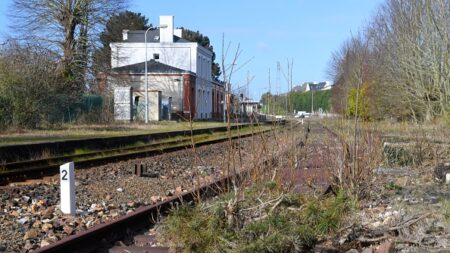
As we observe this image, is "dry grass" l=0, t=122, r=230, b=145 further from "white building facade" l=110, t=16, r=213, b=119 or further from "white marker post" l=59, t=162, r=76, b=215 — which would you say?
"white building facade" l=110, t=16, r=213, b=119

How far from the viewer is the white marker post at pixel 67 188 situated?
27.0ft

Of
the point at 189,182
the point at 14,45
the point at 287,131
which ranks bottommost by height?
the point at 189,182

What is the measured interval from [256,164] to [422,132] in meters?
8.97

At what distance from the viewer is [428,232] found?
6211 millimetres

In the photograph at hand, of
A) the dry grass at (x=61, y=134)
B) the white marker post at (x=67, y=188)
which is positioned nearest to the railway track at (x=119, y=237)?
the white marker post at (x=67, y=188)

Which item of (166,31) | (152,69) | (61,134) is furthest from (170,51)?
(61,134)

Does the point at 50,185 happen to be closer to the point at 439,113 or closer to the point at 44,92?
the point at 439,113

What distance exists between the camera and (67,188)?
8.21m

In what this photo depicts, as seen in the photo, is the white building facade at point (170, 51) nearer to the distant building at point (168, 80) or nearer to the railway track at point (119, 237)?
the distant building at point (168, 80)

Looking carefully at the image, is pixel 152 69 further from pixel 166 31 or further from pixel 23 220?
pixel 23 220

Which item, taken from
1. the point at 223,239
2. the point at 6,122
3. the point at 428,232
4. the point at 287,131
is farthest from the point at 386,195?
the point at 6,122

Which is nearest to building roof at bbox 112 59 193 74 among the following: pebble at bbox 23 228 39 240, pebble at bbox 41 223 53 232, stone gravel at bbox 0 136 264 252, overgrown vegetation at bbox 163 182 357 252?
stone gravel at bbox 0 136 264 252

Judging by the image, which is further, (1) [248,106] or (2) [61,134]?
(2) [61,134]

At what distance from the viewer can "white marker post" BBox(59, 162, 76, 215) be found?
8.23 meters
